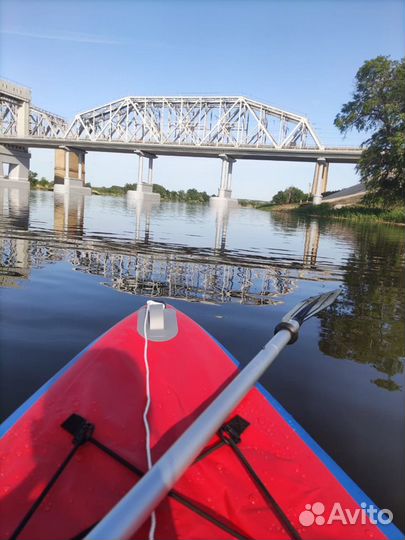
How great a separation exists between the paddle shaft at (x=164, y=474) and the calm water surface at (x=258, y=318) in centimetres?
122

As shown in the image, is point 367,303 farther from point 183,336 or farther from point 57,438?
point 57,438

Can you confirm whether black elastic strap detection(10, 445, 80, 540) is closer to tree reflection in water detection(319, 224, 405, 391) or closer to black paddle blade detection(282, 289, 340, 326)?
black paddle blade detection(282, 289, 340, 326)

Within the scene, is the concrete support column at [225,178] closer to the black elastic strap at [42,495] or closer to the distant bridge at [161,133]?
the distant bridge at [161,133]

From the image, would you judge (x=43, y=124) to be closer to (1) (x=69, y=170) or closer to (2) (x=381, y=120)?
(1) (x=69, y=170)

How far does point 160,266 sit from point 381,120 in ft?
85.2

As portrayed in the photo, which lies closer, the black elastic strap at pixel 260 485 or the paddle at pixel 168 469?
the paddle at pixel 168 469

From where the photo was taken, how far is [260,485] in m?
1.70

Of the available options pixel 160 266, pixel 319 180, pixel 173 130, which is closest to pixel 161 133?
pixel 173 130

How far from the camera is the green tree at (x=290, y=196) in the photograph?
83938 mm

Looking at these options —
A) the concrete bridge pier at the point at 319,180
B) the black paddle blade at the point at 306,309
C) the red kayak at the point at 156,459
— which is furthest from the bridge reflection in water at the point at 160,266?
the concrete bridge pier at the point at 319,180

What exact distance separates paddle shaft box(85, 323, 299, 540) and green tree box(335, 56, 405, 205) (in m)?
26.9

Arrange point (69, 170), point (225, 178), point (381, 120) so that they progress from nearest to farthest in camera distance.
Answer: point (381, 120), point (225, 178), point (69, 170)

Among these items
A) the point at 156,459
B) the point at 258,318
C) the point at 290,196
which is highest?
the point at 290,196

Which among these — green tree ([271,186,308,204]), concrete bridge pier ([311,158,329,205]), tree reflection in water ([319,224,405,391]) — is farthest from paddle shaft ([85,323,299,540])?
green tree ([271,186,308,204])
